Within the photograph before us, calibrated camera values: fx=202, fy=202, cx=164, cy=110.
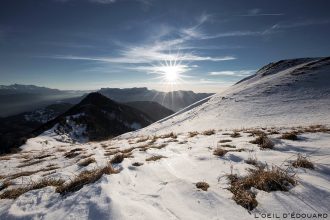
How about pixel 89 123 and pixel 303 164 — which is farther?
pixel 89 123

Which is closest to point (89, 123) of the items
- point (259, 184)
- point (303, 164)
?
point (303, 164)

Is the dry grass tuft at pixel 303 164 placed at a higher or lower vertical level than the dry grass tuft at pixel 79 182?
higher

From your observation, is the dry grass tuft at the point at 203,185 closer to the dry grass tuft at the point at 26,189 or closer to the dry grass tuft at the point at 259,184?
the dry grass tuft at the point at 259,184

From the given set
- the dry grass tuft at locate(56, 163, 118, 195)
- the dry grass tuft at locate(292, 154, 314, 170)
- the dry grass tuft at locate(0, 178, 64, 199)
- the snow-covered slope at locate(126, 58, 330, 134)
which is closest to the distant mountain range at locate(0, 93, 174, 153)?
the snow-covered slope at locate(126, 58, 330, 134)

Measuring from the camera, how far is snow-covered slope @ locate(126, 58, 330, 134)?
22.4 metres

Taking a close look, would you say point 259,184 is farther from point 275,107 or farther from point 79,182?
point 275,107

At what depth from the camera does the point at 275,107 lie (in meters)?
28.5

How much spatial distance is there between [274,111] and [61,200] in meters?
27.6

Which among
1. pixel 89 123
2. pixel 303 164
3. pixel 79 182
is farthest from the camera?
pixel 89 123

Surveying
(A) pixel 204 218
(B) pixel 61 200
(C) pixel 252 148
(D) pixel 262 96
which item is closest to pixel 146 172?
(B) pixel 61 200

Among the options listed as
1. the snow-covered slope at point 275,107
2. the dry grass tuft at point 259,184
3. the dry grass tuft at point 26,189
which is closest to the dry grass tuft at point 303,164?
the dry grass tuft at point 259,184

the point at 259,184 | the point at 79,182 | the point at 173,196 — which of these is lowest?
the point at 79,182

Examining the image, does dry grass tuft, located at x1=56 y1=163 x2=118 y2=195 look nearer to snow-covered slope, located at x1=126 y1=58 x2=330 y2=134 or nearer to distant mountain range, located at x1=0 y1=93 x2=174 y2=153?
snow-covered slope, located at x1=126 y1=58 x2=330 y2=134

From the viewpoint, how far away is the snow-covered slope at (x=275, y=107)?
22422 millimetres
